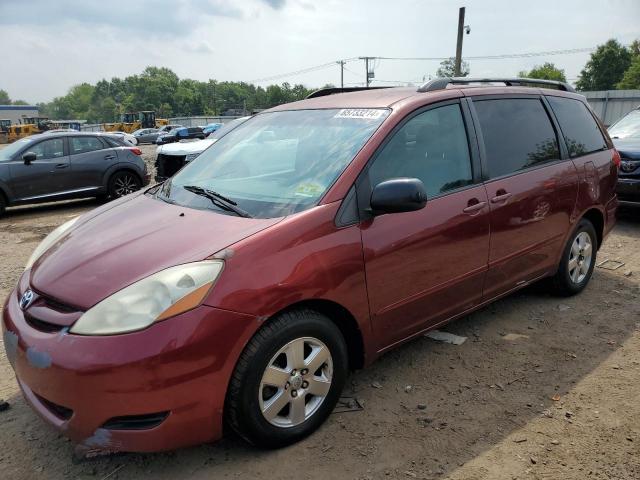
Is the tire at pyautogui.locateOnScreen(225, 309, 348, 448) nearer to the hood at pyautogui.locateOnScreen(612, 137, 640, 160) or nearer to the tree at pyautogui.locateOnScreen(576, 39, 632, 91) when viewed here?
the hood at pyautogui.locateOnScreen(612, 137, 640, 160)

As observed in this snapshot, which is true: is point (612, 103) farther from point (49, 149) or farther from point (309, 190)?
point (309, 190)

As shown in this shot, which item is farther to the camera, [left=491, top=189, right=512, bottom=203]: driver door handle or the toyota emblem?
[left=491, top=189, right=512, bottom=203]: driver door handle

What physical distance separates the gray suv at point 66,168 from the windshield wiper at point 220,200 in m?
7.70

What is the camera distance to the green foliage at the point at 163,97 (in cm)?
12362

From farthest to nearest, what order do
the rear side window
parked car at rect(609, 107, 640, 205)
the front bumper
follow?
parked car at rect(609, 107, 640, 205)
the rear side window
the front bumper

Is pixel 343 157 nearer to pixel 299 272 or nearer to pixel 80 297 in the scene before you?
pixel 299 272

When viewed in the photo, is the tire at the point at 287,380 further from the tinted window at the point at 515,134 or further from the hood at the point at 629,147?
the hood at the point at 629,147

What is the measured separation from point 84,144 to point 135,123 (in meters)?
56.8

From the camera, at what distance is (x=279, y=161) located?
315 cm

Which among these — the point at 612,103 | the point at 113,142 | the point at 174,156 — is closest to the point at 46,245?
the point at 174,156

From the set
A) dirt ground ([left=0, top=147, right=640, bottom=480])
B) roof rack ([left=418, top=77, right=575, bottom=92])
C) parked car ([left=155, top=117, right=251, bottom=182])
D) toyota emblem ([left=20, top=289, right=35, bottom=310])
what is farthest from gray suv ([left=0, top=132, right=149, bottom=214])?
roof rack ([left=418, top=77, right=575, bottom=92])

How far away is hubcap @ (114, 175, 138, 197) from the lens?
1041 centimetres

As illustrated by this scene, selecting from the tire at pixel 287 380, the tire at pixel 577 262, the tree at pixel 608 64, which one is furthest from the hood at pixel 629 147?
the tree at pixel 608 64

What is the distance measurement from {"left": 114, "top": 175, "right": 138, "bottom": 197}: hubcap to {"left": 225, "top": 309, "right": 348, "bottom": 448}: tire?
29.4 ft
